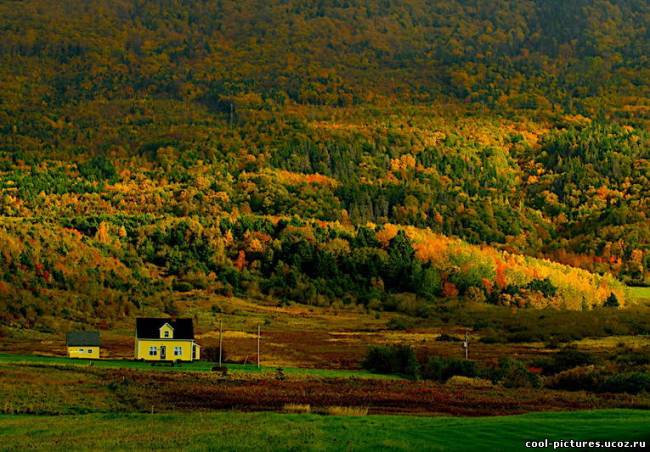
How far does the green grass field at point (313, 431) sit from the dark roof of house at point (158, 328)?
5669 cm

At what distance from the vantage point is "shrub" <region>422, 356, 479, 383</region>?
10386 cm

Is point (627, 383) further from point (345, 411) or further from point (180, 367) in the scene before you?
point (180, 367)

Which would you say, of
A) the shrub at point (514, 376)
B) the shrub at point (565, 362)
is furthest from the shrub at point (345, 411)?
the shrub at point (565, 362)

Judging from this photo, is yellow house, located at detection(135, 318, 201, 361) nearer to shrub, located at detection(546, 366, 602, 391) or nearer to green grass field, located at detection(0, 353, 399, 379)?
green grass field, located at detection(0, 353, 399, 379)

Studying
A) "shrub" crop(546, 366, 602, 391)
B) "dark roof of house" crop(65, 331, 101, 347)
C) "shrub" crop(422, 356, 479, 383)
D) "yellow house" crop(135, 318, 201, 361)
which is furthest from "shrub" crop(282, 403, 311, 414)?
"dark roof of house" crop(65, 331, 101, 347)

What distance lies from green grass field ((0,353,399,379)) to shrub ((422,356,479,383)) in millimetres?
3585

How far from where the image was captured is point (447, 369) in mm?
105188

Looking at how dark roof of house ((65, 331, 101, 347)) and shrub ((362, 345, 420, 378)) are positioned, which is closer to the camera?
shrub ((362, 345, 420, 378))

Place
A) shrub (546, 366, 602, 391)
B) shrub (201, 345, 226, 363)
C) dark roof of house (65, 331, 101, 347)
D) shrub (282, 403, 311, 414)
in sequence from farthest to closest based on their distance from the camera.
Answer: dark roof of house (65, 331, 101, 347) → shrub (201, 345, 226, 363) → shrub (546, 366, 602, 391) → shrub (282, 403, 311, 414)

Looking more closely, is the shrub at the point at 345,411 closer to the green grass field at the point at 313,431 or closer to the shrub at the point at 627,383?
the green grass field at the point at 313,431

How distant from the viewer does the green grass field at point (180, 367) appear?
336ft

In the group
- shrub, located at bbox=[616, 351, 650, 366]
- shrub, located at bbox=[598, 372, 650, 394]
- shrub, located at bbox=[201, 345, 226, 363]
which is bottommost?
shrub, located at bbox=[616, 351, 650, 366]

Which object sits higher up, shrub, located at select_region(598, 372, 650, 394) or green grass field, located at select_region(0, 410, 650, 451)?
green grass field, located at select_region(0, 410, 650, 451)

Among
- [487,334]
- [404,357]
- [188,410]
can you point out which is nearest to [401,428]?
[188,410]
